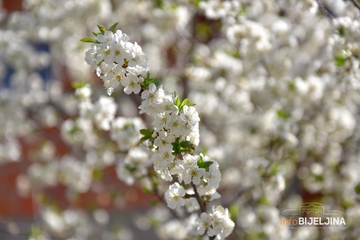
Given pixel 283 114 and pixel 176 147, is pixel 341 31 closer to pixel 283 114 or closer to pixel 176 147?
pixel 283 114

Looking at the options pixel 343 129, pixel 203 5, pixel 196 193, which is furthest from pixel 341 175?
pixel 196 193

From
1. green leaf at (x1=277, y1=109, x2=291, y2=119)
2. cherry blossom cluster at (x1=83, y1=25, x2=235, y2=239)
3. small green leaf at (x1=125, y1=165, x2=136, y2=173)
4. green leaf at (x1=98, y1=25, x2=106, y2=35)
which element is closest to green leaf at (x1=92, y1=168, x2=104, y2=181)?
small green leaf at (x1=125, y1=165, x2=136, y2=173)

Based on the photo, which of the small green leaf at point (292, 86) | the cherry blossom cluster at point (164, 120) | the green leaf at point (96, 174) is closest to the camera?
the cherry blossom cluster at point (164, 120)

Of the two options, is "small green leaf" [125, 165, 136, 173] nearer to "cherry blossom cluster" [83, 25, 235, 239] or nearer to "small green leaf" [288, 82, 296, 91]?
"cherry blossom cluster" [83, 25, 235, 239]

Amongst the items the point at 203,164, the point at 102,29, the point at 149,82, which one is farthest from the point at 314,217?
the point at 102,29

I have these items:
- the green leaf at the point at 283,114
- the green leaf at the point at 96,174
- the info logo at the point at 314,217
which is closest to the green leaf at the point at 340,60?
the green leaf at the point at 283,114

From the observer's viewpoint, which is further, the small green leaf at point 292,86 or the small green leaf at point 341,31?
the small green leaf at point 292,86

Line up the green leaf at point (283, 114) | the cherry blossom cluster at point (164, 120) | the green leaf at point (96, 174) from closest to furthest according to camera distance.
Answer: the cherry blossom cluster at point (164, 120) < the green leaf at point (283, 114) < the green leaf at point (96, 174)

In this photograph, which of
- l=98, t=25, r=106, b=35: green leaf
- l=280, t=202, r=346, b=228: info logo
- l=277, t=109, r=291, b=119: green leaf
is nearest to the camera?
l=98, t=25, r=106, b=35: green leaf

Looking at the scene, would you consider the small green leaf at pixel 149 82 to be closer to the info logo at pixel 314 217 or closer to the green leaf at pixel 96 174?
the info logo at pixel 314 217
